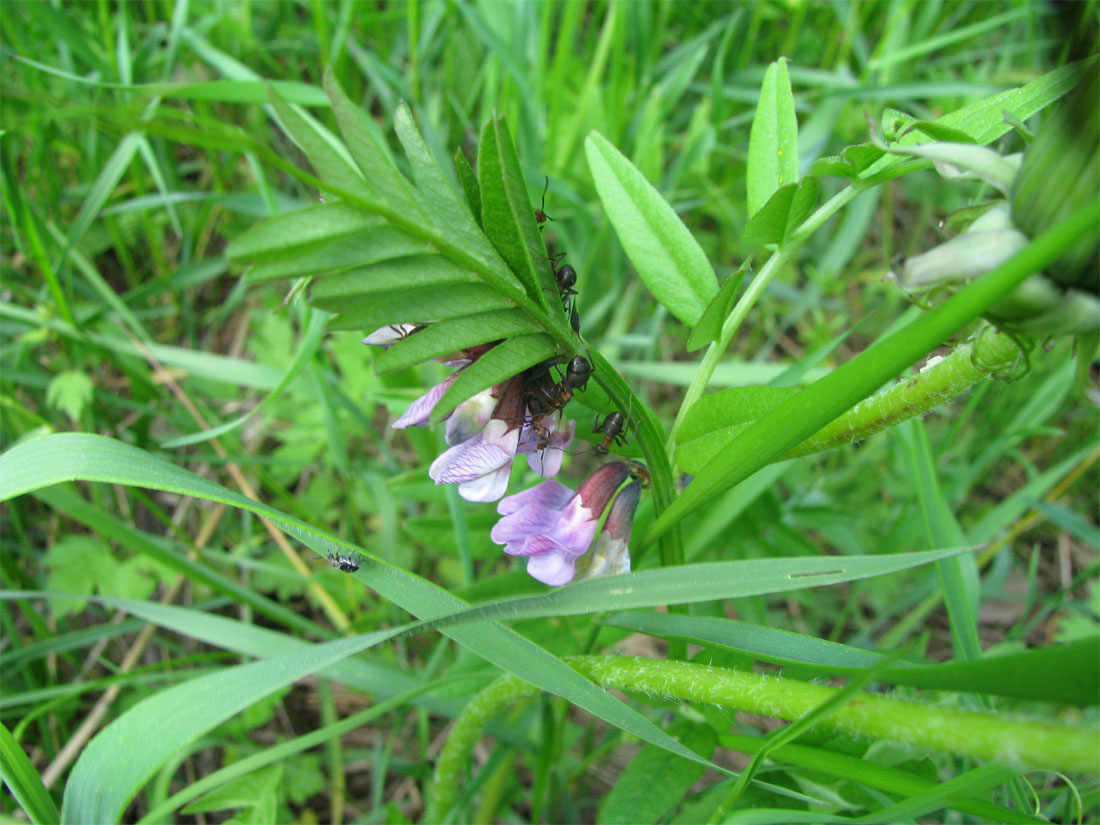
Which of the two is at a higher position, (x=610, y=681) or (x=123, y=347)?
(x=123, y=347)

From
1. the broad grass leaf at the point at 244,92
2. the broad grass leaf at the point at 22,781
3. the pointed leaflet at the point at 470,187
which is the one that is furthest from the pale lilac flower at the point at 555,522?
the broad grass leaf at the point at 244,92

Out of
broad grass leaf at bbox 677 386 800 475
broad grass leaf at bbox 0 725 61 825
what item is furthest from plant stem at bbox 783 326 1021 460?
broad grass leaf at bbox 0 725 61 825

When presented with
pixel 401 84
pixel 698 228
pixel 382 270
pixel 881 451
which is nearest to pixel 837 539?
pixel 881 451

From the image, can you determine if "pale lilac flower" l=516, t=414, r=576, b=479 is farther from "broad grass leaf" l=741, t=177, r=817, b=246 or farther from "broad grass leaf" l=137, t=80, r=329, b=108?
"broad grass leaf" l=137, t=80, r=329, b=108

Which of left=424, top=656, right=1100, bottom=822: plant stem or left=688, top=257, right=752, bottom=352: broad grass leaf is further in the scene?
left=688, top=257, right=752, bottom=352: broad grass leaf

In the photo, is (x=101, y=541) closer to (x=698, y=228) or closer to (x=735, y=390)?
(x=735, y=390)
